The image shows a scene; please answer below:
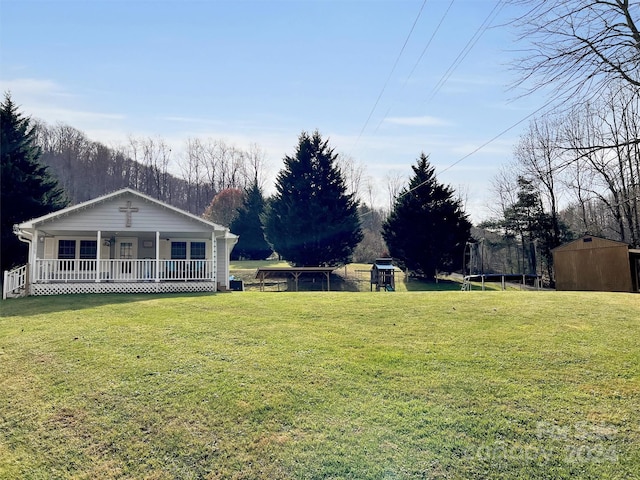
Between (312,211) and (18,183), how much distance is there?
18.1 meters

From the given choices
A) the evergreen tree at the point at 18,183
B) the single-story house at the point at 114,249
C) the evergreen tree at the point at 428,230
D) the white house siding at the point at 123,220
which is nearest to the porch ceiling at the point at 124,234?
the single-story house at the point at 114,249

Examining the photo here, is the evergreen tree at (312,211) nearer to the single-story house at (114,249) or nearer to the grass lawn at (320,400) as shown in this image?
the single-story house at (114,249)

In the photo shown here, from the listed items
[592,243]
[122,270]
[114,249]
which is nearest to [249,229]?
[114,249]

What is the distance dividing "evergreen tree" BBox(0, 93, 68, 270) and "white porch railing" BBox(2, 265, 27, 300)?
8269 millimetres

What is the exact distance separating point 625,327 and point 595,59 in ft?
18.9

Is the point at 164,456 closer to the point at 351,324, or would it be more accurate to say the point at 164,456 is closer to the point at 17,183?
the point at 351,324

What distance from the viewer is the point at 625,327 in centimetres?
820

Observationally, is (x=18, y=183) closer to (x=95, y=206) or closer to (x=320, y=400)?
(x=95, y=206)

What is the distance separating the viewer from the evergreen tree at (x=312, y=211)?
2858cm

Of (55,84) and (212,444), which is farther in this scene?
(55,84)

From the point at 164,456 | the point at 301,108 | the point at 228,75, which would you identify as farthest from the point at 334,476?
the point at 301,108

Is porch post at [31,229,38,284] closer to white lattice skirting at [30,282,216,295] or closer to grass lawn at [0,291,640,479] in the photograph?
white lattice skirting at [30,282,216,295]

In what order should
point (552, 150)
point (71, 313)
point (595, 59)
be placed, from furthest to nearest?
point (71, 313) < point (552, 150) < point (595, 59)

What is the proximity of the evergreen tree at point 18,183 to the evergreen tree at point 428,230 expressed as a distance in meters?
23.0
